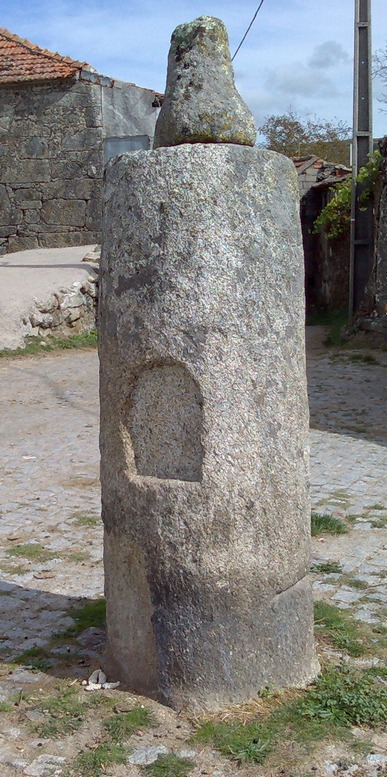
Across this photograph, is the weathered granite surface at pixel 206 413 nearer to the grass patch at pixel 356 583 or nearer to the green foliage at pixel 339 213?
the grass patch at pixel 356 583

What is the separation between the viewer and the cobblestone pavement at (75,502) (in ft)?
13.2

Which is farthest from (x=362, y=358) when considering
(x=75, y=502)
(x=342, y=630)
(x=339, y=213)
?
(x=342, y=630)

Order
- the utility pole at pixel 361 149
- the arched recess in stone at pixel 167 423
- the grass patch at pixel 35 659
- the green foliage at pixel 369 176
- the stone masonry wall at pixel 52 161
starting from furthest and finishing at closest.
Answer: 1. the stone masonry wall at pixel 52 161
2. the utility pole at pixel 361 149
3. the green foliage at pixel 369 176
4. the grass patch at pixel 35 659
5. the arched recess in stone at pixel 167 423

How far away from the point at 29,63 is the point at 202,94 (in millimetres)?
16283

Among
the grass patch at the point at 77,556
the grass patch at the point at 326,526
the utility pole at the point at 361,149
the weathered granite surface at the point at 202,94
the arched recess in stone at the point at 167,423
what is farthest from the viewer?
the utility pole at the point at 361,149

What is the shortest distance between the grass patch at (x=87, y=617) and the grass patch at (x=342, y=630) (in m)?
1.00

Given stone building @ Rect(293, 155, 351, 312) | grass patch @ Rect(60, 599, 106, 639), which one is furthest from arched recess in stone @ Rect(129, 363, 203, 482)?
stone building @ Rect(293, 155, 351, 312)

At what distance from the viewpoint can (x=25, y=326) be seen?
500 inches

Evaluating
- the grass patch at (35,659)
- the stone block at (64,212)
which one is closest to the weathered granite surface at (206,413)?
the grass patch at (35,659)

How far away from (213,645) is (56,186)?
52.6 ft

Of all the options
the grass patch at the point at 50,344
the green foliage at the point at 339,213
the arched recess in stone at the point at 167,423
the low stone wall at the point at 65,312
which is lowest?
the grass patch at the point at 50,344

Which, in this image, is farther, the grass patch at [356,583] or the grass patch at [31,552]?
the grass patch at [31,552]

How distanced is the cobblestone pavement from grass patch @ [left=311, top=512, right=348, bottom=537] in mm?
73

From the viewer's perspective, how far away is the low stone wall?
42.2 feet
